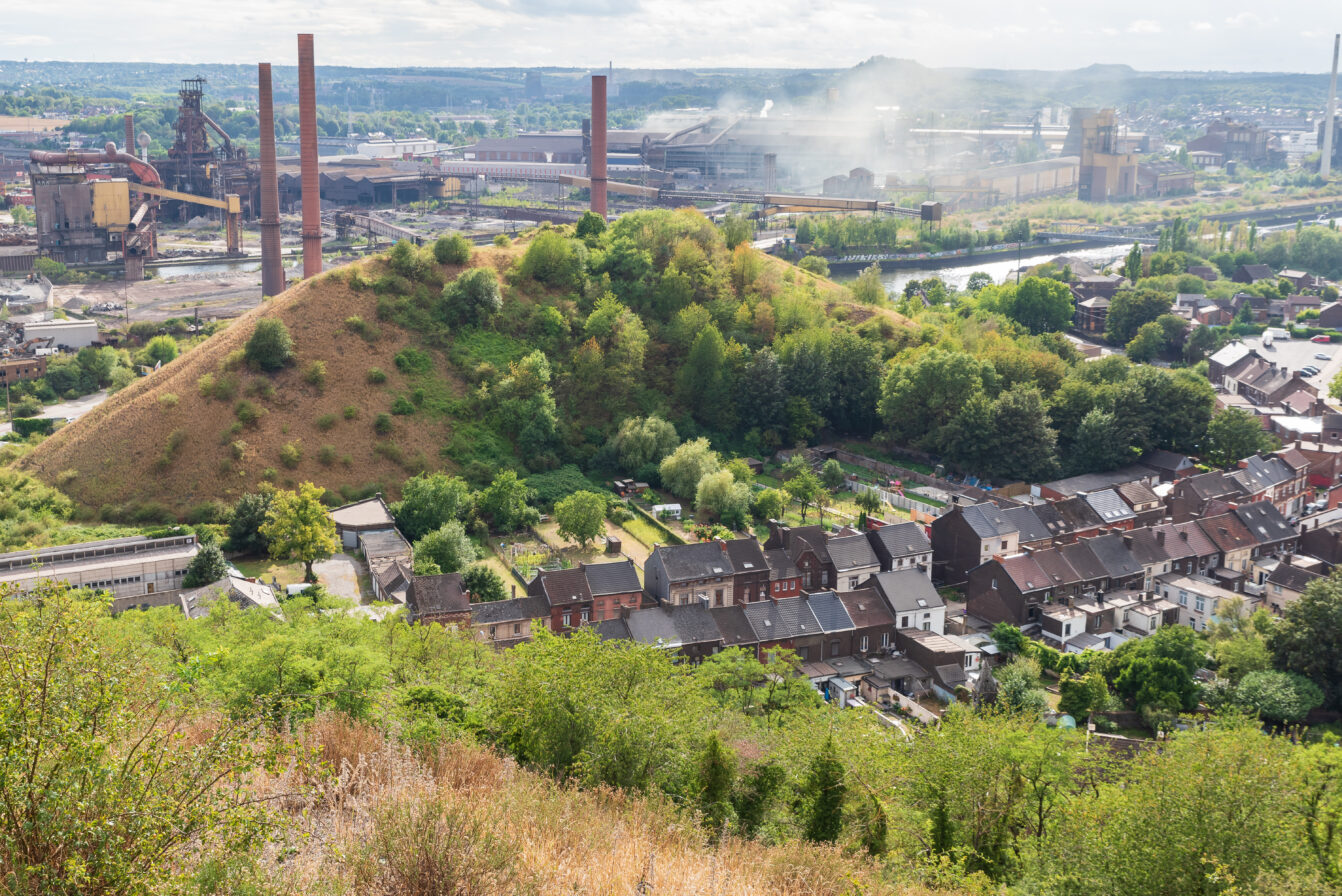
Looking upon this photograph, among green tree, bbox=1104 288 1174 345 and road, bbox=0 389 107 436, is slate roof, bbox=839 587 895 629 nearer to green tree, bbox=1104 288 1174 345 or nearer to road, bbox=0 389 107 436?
road, bbox=0 389 107 436

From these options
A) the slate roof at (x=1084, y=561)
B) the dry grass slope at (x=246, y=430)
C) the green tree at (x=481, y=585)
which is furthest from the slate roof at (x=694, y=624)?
the dry grass slope at (x=246, y=430)

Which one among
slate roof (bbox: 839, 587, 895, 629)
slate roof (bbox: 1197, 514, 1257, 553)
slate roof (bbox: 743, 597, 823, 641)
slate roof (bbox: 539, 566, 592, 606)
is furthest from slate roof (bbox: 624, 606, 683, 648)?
slate roof (bbox: 1197, 514, 1257, 553)

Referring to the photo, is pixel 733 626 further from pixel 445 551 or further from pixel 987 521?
pixel 987 521

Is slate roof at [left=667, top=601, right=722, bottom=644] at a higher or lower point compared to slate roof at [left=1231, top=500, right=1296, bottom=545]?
lower

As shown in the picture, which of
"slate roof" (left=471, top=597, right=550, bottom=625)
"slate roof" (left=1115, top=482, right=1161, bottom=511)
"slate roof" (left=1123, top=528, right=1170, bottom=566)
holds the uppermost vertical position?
"slate roof" (left=1115, top=482, right=1161, bottom=511)

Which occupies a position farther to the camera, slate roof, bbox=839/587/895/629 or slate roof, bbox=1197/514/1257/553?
slate roof, bbox=1197/514/1257/553

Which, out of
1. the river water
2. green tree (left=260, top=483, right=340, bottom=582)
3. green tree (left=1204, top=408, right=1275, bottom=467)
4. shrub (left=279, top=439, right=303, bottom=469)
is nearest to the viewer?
green tree (left=260, top=483, right=340, bottom=582)

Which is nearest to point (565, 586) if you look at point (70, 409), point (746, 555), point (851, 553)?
point (746, 555)
